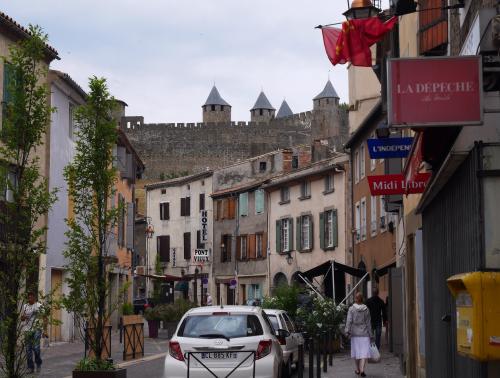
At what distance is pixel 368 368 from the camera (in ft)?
73.2

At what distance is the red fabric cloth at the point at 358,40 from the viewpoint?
45.3 feet

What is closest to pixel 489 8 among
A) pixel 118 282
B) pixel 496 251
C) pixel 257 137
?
pixel 496 251

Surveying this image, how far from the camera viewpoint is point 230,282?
202 ft

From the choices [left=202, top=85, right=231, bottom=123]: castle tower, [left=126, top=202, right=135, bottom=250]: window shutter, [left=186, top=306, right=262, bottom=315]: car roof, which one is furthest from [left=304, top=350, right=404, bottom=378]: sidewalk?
[left=202, top=85, right=231, bottom=123]: castle tower

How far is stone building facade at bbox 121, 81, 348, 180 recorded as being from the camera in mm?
→ 112562

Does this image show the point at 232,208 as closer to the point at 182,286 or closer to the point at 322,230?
the point at 182,286

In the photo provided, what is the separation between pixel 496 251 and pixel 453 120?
109 cm

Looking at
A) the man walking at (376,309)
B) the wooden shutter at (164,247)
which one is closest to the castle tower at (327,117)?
the wooden shutter at (164,247)

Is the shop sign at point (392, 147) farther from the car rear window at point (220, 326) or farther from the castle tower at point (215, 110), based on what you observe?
the castle tower at point (215, 110)

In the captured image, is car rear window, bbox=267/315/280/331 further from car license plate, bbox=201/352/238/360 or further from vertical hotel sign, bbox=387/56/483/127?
vertical hotel sign, bbox=387/56/483/127

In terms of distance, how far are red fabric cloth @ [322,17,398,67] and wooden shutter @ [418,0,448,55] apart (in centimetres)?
58

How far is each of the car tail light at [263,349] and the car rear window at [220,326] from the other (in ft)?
0.62

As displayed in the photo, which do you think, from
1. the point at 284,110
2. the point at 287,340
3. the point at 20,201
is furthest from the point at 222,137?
the point at 20,201

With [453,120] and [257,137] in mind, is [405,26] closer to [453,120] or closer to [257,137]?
[453,120]
